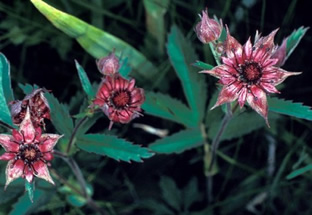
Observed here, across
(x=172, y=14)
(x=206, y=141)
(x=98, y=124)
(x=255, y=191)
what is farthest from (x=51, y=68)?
(x=255, y=191)

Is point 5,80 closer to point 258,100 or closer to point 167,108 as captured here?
point 167,108

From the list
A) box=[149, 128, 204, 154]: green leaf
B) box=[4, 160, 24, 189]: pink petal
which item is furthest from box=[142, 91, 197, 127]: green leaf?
box=[4, 160, 24, 189]: pink petal

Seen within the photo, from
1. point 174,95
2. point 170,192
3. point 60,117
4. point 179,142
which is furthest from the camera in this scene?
point 174,95

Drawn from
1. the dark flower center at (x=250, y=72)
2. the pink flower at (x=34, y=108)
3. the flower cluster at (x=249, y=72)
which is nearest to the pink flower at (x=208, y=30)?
the flower cluster at (x=249, y=72)

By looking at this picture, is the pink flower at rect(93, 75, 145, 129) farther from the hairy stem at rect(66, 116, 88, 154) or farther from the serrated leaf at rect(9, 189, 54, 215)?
the serrated leaf at rect(9, 189, 54, 215)

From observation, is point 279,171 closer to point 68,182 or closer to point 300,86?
point 300,86

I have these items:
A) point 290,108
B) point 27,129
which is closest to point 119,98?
point 27,129

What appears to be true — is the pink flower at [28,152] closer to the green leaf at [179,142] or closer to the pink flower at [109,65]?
the pink flower at [109,65]
